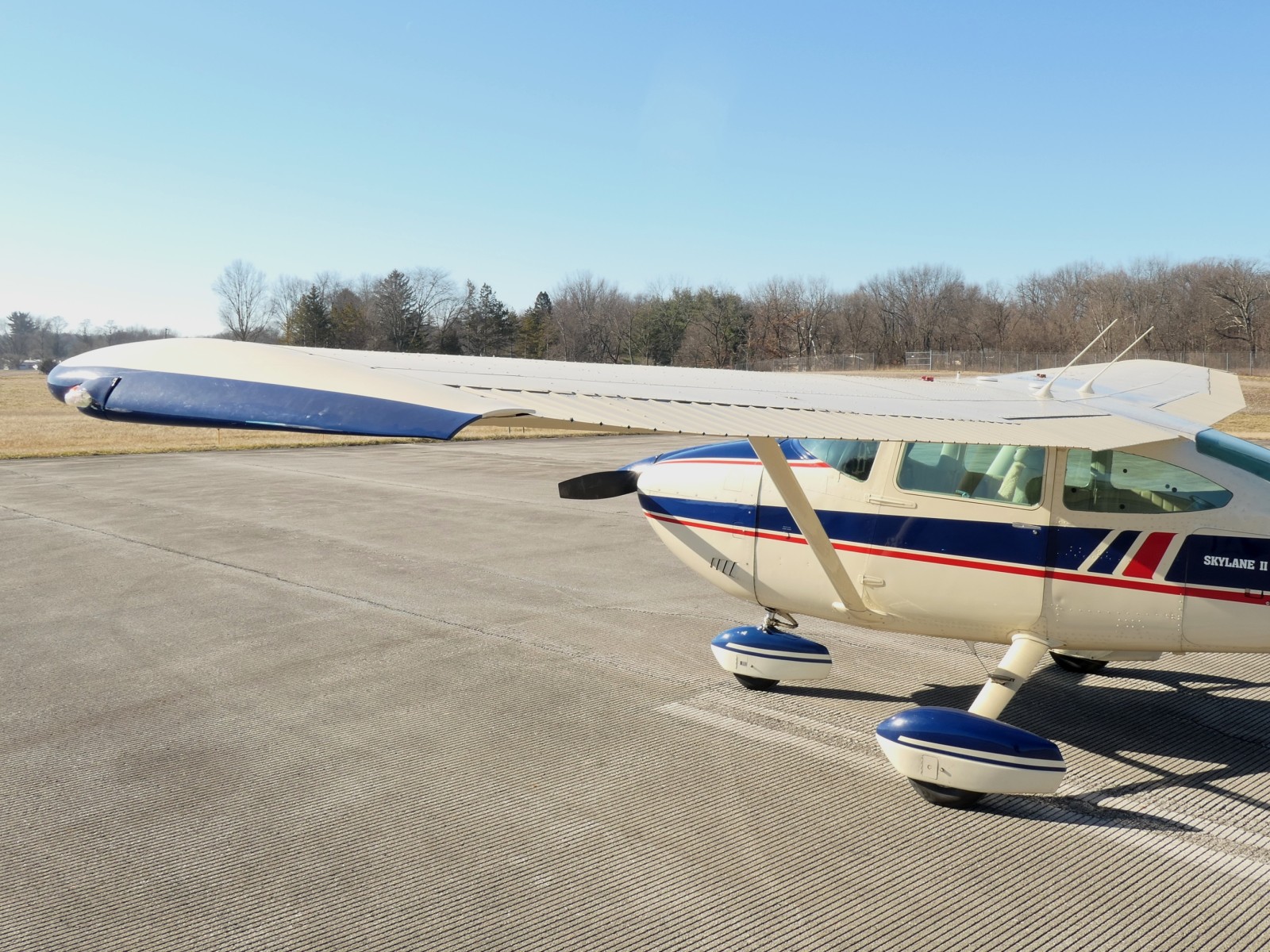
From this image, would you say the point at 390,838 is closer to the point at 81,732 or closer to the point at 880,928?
the point at 880,928

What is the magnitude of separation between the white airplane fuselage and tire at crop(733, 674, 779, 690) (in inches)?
31.3

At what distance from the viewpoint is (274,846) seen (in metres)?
4.06

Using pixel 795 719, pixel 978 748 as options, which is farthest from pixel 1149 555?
pixel 795 719

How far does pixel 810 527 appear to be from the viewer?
5.04m

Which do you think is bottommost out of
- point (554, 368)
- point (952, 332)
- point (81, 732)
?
point (81, 732)

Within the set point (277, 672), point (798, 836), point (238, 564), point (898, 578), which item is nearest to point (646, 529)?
point (238, 564)

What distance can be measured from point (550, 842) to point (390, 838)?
0.73 m

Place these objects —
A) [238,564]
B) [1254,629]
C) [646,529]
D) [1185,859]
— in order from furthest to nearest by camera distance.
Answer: [646,529] < [238,564] < [1254,629] < [1185,859]

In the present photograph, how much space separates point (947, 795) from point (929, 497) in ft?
5.02

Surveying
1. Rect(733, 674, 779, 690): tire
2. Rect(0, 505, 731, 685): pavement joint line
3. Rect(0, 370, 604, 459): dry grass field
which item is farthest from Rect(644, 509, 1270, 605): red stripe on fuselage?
Rect(0, 370, 604, 459): dry grass field

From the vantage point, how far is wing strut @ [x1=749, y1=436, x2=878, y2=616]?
467 centimetres

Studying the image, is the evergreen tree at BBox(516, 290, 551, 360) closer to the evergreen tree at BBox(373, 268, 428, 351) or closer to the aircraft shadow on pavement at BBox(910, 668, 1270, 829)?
the evergreen tree at BBox(373, 268, 428, 351)

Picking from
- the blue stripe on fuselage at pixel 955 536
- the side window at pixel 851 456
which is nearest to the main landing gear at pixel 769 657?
the blue stripe on fuselage at pixel 955 536

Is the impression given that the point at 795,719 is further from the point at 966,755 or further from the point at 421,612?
the point at 421,612
